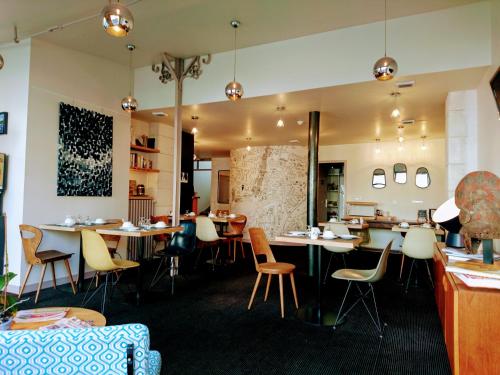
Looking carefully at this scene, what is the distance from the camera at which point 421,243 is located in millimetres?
4711

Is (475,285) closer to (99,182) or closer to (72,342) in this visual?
(72,342)

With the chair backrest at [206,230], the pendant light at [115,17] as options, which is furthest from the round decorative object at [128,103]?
the pendant light at [115,17]

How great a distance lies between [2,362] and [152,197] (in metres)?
5.99

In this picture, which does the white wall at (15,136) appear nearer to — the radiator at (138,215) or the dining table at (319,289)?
the radiator at (138,215)

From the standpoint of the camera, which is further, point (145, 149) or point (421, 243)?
point (145, 149)

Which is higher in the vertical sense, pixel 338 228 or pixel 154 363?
pixel 338 228

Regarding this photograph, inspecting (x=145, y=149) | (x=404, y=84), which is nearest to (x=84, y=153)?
(x=145, y=149)

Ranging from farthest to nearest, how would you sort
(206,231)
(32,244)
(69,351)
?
(206,231) → (32,244) → (69,351)

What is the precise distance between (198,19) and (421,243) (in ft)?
14.3

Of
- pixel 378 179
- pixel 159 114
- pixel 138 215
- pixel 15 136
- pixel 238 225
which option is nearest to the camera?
pixel 15 136

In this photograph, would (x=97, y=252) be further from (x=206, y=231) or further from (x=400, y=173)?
(x=400, y=173)

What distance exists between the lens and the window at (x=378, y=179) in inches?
349

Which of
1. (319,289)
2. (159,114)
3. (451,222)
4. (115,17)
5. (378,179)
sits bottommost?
(319,289)

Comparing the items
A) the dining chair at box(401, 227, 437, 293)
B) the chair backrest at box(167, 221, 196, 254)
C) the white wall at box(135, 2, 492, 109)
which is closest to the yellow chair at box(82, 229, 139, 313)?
the chair backrest at box(167, 221, 196, 254)
